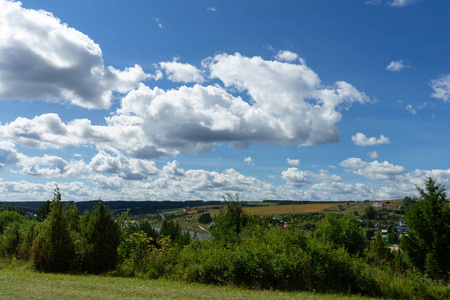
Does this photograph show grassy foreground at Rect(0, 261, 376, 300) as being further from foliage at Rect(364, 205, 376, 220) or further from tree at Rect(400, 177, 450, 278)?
foliage at Rect(364, 205, 376, 220)

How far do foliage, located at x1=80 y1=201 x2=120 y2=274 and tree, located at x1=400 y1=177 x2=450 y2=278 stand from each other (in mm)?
24879

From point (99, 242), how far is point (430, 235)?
27.0 meters

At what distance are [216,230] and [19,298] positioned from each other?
47.9 ft

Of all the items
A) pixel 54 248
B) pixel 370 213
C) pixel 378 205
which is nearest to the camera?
pixel 54 248

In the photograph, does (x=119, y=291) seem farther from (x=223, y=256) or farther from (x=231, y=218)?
(x=231, y=218)

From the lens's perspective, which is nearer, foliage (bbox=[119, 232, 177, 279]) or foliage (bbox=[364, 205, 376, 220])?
foliage (bbox=[119, 232, 177, 279])

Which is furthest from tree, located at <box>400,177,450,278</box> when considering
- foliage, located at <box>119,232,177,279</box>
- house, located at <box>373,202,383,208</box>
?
house, located at <box>373,202,383,208</box>

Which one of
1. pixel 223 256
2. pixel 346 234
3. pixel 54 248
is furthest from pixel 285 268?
pixel 346 234

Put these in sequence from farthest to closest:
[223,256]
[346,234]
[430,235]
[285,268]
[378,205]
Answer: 1. [378,205]
2. [346,234]
3. [430,235]
4. [223,256]
5. [285,268]

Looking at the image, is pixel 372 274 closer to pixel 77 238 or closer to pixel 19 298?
pixel 19 298

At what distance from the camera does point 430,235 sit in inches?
1091

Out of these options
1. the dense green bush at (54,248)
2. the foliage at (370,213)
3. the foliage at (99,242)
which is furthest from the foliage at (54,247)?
the foliage at (370,213)

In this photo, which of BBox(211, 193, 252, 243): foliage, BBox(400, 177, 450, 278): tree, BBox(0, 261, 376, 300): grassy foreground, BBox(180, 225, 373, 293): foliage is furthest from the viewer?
BBox(400, 177, 450, 278): tree

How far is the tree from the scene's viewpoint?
1048 inches
